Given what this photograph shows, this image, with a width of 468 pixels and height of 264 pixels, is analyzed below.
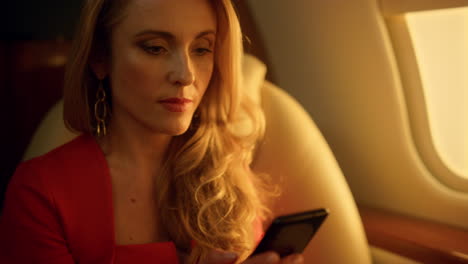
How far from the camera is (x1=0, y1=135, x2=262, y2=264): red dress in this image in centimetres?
81

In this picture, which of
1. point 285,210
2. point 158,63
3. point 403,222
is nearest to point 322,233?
point 285,210

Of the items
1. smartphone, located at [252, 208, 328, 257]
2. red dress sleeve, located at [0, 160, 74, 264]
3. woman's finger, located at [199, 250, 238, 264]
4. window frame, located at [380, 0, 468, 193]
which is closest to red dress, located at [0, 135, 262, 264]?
red dress sleeve, located at [0, 160, 74, 264]

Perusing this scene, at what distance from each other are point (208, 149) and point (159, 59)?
0.27 metres

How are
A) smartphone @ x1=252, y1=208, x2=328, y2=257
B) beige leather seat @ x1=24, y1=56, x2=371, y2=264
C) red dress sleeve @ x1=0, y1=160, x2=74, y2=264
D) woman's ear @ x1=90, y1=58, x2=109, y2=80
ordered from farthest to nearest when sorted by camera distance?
beige leather seat @ x1=24, y1=56, x2=371, y2=264 → woman's ear @ x1=90, y1=58, x2=109, y2=80 → red dress sleeve @ x1=0, y1=160, x2=74, y2=264 → smartphone @ x1=252, y1=208, x2=328, y2=257

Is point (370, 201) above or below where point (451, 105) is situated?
below

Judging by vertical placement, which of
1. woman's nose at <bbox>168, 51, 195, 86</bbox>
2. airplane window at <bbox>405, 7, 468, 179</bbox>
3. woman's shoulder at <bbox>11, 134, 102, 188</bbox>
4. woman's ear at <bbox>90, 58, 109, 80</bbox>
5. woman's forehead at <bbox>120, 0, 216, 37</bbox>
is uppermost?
airplane window at <bbox>405, 7, 468, 179</bbox>

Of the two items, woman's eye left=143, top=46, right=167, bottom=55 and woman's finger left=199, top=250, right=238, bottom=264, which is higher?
woman's eye left=143, top=46, right=167, bottom=55

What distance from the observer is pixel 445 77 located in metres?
1.18

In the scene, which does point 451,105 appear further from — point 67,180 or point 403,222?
point 67,180

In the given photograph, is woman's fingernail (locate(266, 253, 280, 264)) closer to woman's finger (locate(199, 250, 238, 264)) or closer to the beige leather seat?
woman's finger (locate(199, 250, 238, 264))

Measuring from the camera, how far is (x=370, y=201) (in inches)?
53.8

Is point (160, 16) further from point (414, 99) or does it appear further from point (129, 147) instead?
point (414, 99)

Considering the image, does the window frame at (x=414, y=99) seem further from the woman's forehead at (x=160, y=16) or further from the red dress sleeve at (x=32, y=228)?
the red dress sleeve at (x=32, y=228)

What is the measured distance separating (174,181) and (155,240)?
0.13 meters
